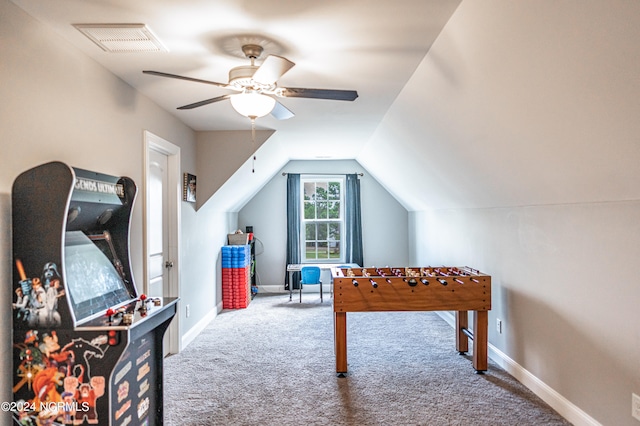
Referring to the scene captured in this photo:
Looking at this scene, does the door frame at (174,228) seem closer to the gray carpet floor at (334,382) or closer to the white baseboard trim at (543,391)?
the gray carpet floor at (334,382)

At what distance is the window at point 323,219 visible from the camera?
286 inches

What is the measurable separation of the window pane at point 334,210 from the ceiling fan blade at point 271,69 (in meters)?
5.13

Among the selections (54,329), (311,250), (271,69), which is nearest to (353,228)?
(311,250)

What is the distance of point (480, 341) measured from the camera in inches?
132

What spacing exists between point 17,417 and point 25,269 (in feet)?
2.36

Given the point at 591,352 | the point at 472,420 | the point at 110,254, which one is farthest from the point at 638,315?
the point at 110,254

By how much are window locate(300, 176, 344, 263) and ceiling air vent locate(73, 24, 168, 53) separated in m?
4.98

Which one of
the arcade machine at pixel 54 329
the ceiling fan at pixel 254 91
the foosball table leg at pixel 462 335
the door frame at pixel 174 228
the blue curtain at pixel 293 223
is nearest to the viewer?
the arcade machine at pixel 54 329

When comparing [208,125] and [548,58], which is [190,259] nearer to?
[208,125]

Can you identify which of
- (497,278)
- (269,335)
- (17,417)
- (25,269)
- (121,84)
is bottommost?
(269,335)

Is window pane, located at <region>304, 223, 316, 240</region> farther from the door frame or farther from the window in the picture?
the door frame

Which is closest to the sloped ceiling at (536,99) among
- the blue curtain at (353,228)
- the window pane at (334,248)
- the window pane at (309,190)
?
the blue curtain at (353,228)

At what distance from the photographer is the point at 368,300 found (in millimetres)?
3344

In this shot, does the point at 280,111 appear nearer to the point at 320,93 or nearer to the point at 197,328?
the point at 320,93
